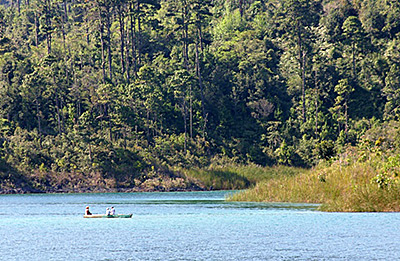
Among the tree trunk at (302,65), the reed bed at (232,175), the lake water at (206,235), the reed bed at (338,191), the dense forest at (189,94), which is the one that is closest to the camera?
the lake water at (206,235)

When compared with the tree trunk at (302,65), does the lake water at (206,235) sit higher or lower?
lower

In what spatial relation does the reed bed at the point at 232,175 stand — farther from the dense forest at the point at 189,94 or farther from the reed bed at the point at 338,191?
the reed bed at the point at 338,191

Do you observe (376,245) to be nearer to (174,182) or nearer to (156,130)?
(174,182)

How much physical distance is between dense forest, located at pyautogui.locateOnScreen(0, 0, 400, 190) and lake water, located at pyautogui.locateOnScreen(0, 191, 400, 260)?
42417mm

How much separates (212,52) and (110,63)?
2135cm

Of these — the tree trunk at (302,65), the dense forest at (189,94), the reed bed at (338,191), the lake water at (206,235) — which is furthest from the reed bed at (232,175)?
the lake water at (206,235)

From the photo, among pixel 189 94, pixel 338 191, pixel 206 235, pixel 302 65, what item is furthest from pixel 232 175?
pixel 206 235

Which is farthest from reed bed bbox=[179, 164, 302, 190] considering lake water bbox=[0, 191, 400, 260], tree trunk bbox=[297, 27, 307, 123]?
lake water bbox=[0, 191, 400, 260]

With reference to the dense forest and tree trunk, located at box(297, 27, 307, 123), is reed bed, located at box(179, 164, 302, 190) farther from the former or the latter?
tree trunk, located at box(297, 27, 307, 123)

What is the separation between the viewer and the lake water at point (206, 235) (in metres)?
40.5

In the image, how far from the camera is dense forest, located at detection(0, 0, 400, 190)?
114 metres

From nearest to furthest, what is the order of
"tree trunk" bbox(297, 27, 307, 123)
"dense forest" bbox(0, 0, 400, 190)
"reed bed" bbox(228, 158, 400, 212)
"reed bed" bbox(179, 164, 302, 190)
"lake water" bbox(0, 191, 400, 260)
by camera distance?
1. "lake water" bbox(0, 191, 400, 260)
2. "reed bed" bbox(228, 158, 400, 212)
3. "reed bed" bbox(179, 164, 302, 190)
4. "dense forest" bbox(0, 0, 400, 190)
5. "tree trunk" bbox(297, 27, 307, 123)

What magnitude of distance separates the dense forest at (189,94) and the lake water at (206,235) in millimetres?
42417

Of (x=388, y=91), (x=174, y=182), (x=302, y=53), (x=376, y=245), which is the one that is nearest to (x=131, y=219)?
(x=376, y=245)
